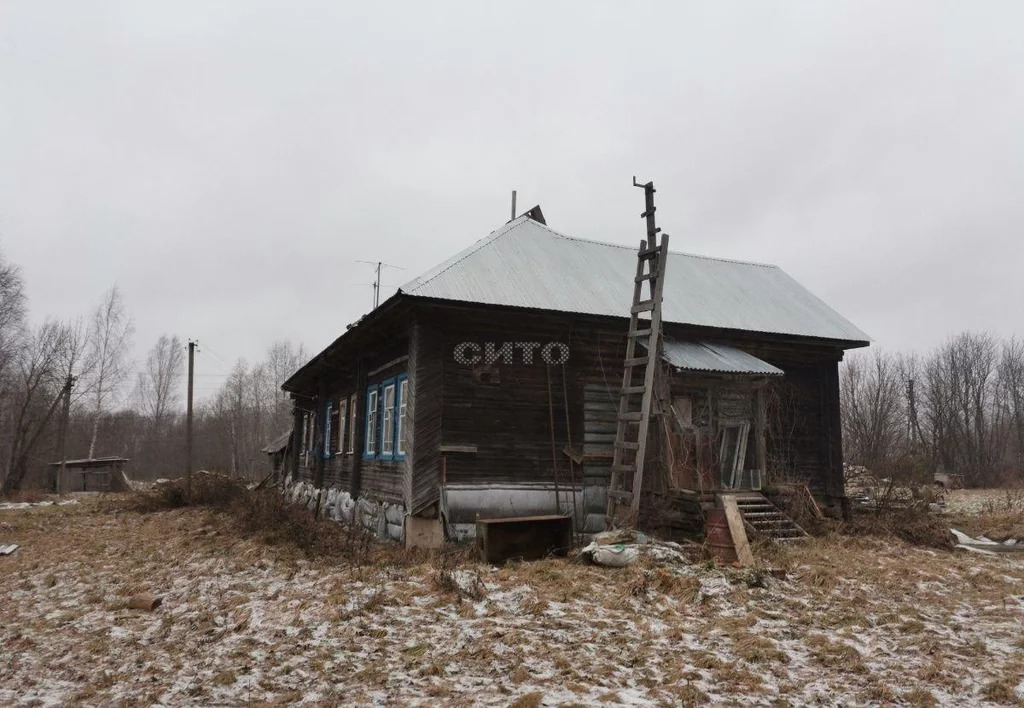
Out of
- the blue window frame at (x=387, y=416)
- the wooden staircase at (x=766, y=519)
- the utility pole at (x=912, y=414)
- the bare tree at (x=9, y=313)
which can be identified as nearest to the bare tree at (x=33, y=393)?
the bare tree at (x=9, y=313)

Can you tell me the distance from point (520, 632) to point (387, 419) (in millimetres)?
7917

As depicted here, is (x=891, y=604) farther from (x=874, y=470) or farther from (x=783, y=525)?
(x=874, y=470)

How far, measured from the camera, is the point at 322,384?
20031 mm

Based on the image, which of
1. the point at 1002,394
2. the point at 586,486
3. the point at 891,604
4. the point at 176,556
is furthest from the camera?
the point at 1002,394

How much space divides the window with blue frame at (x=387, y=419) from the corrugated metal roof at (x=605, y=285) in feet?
7.31

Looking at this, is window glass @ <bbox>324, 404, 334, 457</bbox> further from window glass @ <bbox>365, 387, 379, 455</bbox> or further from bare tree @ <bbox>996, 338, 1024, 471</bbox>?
bare tree @ <bbox>996, 338, 1024, 471</bbox>

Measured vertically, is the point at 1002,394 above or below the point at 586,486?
above

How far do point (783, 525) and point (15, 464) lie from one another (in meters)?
29.6

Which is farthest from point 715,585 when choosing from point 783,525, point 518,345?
point 518,345

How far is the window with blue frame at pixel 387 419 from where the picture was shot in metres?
12.5

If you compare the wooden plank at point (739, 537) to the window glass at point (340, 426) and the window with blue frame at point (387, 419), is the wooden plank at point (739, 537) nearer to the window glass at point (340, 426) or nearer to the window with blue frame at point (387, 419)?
the window with blue frame at point (387, 419)

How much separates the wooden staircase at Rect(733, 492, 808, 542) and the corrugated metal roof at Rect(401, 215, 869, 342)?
3591 mm

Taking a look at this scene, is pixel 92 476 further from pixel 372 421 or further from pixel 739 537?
pixel 739 537

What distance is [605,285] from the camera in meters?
13.9
